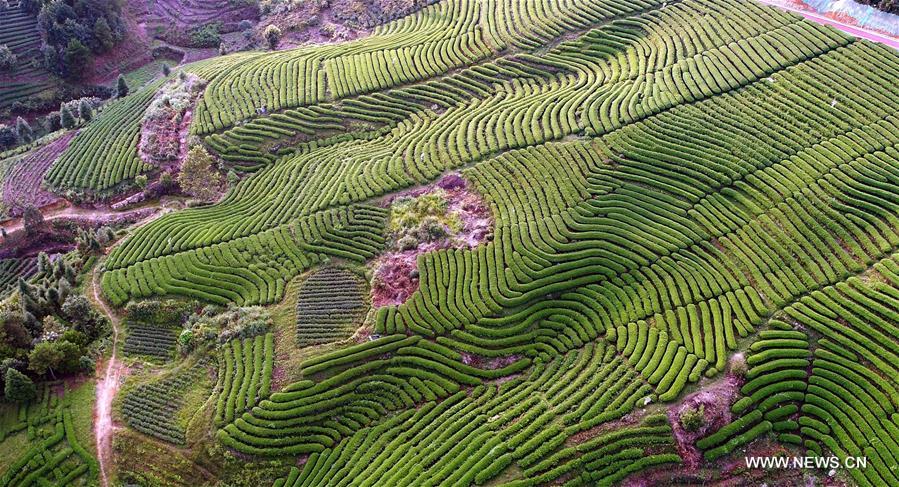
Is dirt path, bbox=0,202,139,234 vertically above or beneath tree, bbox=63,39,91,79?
beneath

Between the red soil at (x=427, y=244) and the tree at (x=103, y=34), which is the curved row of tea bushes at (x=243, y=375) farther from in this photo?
the tree at (x=103, y=34)

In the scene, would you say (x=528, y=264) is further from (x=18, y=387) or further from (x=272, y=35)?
(x=272, y=35)

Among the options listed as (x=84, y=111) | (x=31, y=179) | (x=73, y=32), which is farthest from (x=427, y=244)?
(x=73, y=32)

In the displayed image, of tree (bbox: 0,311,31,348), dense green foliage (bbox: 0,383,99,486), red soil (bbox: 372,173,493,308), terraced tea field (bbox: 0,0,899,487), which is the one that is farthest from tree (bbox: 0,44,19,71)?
red soil (bbox: 372,173,493,308)

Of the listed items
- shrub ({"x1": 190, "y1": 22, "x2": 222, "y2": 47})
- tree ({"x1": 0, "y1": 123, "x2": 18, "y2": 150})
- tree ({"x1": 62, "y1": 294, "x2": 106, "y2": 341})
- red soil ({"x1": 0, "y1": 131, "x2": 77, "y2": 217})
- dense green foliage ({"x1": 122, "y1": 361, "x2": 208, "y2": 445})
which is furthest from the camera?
shrub ({"x1": 190, "y1": 22, "x2": 222, "y2": 47})

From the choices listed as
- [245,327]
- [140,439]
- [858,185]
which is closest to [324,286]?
[245,327]

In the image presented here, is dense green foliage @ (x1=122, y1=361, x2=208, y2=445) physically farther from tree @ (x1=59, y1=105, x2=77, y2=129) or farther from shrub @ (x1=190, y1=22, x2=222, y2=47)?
shrub @ (x1=190, y1=22, x2=222, y2=47)

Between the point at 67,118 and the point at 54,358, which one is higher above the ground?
the point at 67,118
